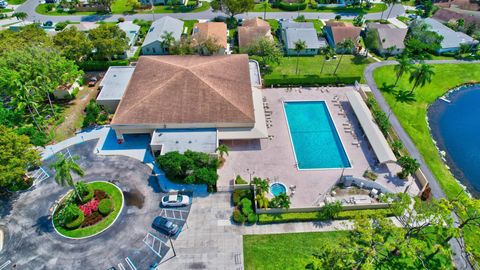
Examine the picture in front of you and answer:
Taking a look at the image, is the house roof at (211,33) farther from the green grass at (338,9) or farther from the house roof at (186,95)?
the green grass at (338,9)

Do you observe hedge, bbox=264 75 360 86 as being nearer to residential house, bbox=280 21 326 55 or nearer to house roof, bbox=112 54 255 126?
house roof, bbox=112 54 255 126

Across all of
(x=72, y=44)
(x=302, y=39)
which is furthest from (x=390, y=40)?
(x=72, y=44)

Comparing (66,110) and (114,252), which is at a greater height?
(66,110)

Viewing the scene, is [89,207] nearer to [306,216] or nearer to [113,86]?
[113,86]

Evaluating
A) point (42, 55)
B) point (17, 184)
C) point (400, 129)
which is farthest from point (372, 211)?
point (42, 55)

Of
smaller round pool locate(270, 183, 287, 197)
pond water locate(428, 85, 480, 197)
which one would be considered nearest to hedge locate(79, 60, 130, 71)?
smaller round pool locate(270, 183, 287, 197)

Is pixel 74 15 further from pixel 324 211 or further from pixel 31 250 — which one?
pixel 324 211

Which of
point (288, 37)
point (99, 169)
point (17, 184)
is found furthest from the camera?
point (288, 37)

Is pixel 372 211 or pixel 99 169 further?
pixel 99 169

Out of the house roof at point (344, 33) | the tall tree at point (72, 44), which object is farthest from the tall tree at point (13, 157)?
the house roof at point (344, 33)
